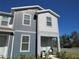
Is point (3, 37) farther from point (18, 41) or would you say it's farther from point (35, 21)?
point (35, 21)

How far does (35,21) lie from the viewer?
74.5 feet

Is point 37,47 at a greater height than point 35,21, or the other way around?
point 35,21

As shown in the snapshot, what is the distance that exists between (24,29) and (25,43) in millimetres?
2151

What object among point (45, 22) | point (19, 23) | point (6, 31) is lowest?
point (6, 31)

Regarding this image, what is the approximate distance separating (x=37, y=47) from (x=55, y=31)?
478cm

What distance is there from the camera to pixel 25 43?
21125 mm

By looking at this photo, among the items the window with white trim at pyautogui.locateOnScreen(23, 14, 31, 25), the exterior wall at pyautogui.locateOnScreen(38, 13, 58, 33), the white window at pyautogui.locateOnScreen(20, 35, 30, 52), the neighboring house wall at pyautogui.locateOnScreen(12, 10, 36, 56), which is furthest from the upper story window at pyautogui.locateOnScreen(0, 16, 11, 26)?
the exterior wall at pyautogui.locateOnScreen(38, 13, 58, 33)

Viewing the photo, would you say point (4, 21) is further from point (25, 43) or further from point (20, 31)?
point (25, 43)

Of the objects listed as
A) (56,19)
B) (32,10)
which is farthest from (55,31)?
(32,10)

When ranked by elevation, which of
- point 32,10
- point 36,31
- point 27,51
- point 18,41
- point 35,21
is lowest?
point 27,51

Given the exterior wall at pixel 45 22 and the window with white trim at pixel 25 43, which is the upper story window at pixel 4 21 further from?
→ the exterior wall at pixel 45 22

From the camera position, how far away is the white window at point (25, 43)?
2081 centimetres

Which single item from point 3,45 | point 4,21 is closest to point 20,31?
point 4,21

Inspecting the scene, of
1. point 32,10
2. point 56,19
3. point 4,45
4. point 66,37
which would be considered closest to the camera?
point 4,45
